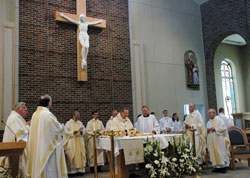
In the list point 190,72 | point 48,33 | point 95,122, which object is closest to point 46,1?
point 48,33

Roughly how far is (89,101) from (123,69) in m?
2.05

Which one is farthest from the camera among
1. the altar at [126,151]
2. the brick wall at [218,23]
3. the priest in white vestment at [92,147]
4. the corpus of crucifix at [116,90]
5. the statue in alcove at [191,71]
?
the statue in alcove at [191,71]

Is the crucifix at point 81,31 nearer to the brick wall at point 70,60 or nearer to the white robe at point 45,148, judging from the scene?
the brick wall at point 70,60

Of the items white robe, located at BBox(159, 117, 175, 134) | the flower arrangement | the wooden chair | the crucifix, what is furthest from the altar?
white robe, located at BBox(159, 117, 175, 134)

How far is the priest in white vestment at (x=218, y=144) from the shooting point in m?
7.63

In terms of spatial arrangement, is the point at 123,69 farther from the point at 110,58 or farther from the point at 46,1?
the point at 46,1

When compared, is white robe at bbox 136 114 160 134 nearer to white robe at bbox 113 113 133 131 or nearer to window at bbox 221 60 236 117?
white robe at bbox 113 113 133 131

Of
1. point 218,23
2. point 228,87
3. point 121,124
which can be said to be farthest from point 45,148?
point 228,87

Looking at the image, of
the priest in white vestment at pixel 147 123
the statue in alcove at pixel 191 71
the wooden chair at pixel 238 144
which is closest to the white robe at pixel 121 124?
the priest in white vestment at pixel 147 123

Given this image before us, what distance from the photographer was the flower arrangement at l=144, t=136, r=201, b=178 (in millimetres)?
5219

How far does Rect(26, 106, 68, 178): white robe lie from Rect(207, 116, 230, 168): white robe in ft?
15.0

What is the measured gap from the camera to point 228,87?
57.5 ft

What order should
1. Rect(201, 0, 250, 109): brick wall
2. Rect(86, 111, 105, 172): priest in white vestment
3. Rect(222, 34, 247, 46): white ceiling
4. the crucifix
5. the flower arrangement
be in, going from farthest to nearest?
1. Rect(222, 34, 247, 46): white ceiling
2. Rect(201, 0, 250, 109): brick wall
3. the crucifix
4. Rect(86, 111, 105, 172): priest in white vestment
5. the flower arrangement

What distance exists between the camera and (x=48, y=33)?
9594 mm
